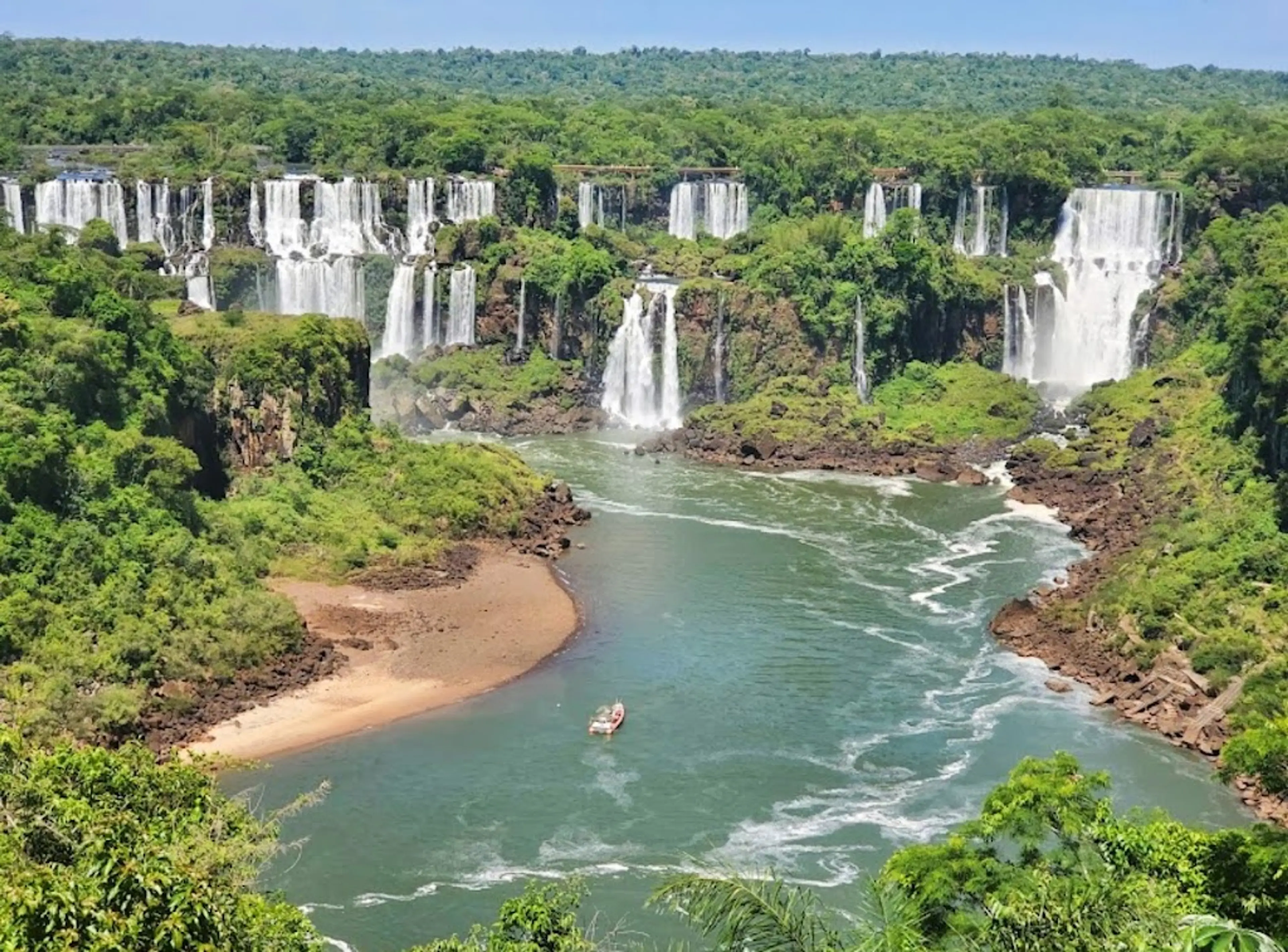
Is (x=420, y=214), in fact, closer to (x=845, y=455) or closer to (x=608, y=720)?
(x=845, y=455)

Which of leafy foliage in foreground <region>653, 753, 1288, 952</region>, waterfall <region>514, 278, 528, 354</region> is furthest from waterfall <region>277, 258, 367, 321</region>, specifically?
leafy foliage in foreground <region>653, 753, 1288, 952</region>

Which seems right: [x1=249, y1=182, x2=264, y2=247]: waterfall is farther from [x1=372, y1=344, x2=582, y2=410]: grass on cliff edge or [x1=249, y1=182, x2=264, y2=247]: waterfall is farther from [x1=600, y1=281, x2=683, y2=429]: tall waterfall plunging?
[x1=600, y1=281, x2=683, y2=429]: tall waterfall plunging

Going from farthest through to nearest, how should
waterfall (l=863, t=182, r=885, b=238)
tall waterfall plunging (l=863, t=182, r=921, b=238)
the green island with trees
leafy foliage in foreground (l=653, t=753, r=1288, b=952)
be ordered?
waterfall (l=863, t=182, r=885, b=238)
tall waterfall plunging (l=863, t=182, r=921, b=238)
the green island with trees
leafy foliage in foreground (l=653, t=753, r=1288, b=952)

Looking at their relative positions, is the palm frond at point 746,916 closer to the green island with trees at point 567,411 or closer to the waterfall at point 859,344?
the green island with trees at point 567,411

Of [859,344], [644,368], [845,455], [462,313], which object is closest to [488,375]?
[462,313]

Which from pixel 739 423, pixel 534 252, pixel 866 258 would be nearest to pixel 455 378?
pixel 534 252
